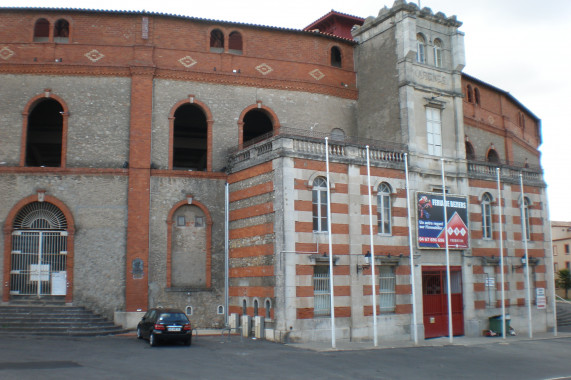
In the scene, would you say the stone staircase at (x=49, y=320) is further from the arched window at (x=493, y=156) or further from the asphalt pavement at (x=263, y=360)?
the arched window at (x=493, y=156)

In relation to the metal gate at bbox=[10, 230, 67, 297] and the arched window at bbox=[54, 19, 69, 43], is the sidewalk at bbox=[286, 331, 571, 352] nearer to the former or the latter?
the metal gate at bbox=[10, 230, 67, 297]

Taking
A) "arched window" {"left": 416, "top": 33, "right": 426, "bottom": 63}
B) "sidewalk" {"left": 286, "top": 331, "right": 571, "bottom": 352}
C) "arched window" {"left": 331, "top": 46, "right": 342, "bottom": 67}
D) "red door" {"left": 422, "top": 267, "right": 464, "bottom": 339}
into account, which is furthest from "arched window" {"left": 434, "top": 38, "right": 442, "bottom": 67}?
"sidewalk" {"left": 286, "top": 331, "right": 571, "bottom": 352}

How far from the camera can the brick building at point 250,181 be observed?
24250 millimetres

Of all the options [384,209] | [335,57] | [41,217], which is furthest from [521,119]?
[41,217]

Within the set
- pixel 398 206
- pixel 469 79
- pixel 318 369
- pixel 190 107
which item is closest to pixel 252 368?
pixel 318 369

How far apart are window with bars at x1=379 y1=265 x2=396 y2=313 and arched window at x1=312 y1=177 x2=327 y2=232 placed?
140 inches

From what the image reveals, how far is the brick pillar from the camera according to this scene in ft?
84.3

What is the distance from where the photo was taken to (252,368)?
16781 mm

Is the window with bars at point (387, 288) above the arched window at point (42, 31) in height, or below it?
below

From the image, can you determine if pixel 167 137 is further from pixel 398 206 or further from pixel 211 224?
pixel 398 206

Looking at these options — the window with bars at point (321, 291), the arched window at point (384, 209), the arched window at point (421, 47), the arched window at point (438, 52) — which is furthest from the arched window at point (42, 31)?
the arched window at point (438, 52)

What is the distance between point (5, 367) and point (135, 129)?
1353 centimetres

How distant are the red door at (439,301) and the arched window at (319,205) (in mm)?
5700

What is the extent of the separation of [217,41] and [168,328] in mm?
15428
